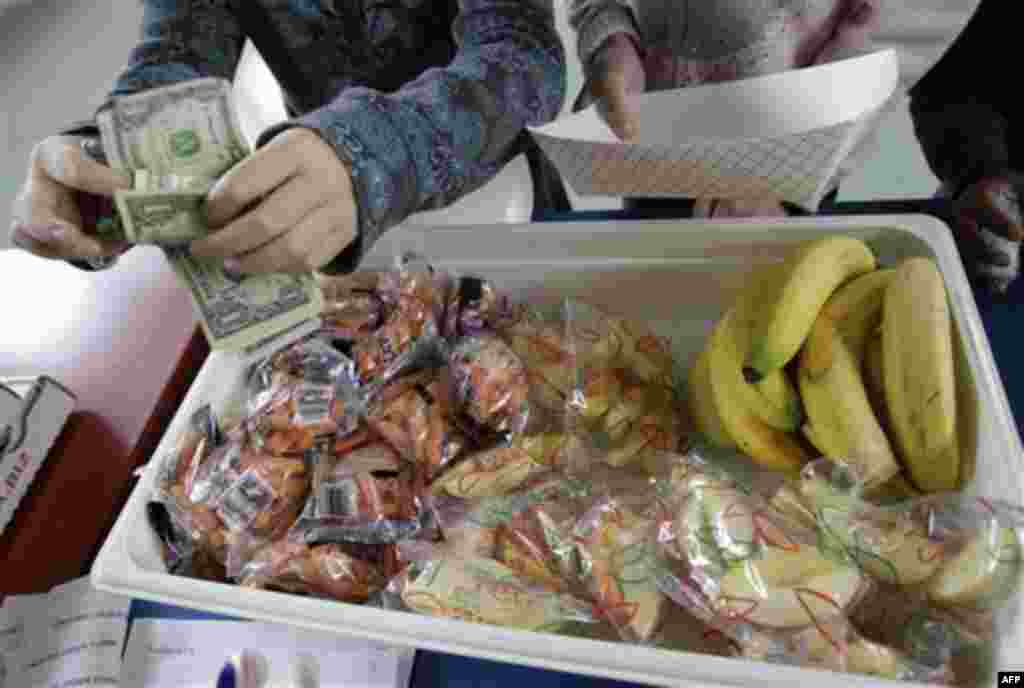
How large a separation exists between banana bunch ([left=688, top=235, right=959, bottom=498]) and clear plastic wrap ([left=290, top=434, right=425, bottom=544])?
0.31m

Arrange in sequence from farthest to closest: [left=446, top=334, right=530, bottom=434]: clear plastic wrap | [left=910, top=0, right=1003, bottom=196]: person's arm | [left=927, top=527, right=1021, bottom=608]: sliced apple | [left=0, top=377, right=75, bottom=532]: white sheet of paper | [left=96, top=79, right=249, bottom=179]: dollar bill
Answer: [left=910, top=0, right=1003, bottom=196]: person's arm
[left=0, top=377, right=75, bottom=532]: white sheet of paper
[left=446, top=334, right=530, bottom=434]: clear plastic wrap
[left=96, top=79, right=249, bottom=179]: dollar bill
[left=927, top=527, right=1021, bottom=608]: sliced apple

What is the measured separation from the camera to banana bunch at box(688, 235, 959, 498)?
61 cm

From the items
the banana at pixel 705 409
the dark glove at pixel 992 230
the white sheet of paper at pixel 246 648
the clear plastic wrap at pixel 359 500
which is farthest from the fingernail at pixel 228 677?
the dark glove at pixel 992 230

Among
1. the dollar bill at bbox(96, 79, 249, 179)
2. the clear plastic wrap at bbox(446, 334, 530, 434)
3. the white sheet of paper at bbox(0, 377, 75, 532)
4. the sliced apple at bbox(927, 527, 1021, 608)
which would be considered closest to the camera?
the sliced apple at bbox(927, 527, 1021, 608)

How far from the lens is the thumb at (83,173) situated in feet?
1.99

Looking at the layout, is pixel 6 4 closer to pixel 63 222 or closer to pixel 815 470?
pixel 63 222

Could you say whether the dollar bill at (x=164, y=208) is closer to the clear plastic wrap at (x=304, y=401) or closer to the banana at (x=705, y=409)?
the clear plastic wrap at (x=304, y=401)

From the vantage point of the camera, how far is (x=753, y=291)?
29.4 inches

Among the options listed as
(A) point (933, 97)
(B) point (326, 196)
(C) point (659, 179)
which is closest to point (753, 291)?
(C) point (659, 179)

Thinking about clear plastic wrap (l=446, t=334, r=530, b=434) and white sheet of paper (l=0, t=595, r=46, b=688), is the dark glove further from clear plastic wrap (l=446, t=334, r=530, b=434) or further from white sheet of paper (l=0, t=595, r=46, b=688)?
white sheet of paper (l=0, t=595, r=46, b=688)

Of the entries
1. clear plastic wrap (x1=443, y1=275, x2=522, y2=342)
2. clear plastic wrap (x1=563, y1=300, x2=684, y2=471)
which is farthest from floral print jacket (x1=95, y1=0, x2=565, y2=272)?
clear plastic wrap (x1=563, y1=300, x2=684, y2=471)

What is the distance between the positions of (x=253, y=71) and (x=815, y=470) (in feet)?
5.88

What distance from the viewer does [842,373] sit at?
63 centimetres

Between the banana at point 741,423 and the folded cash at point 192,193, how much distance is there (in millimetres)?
381
